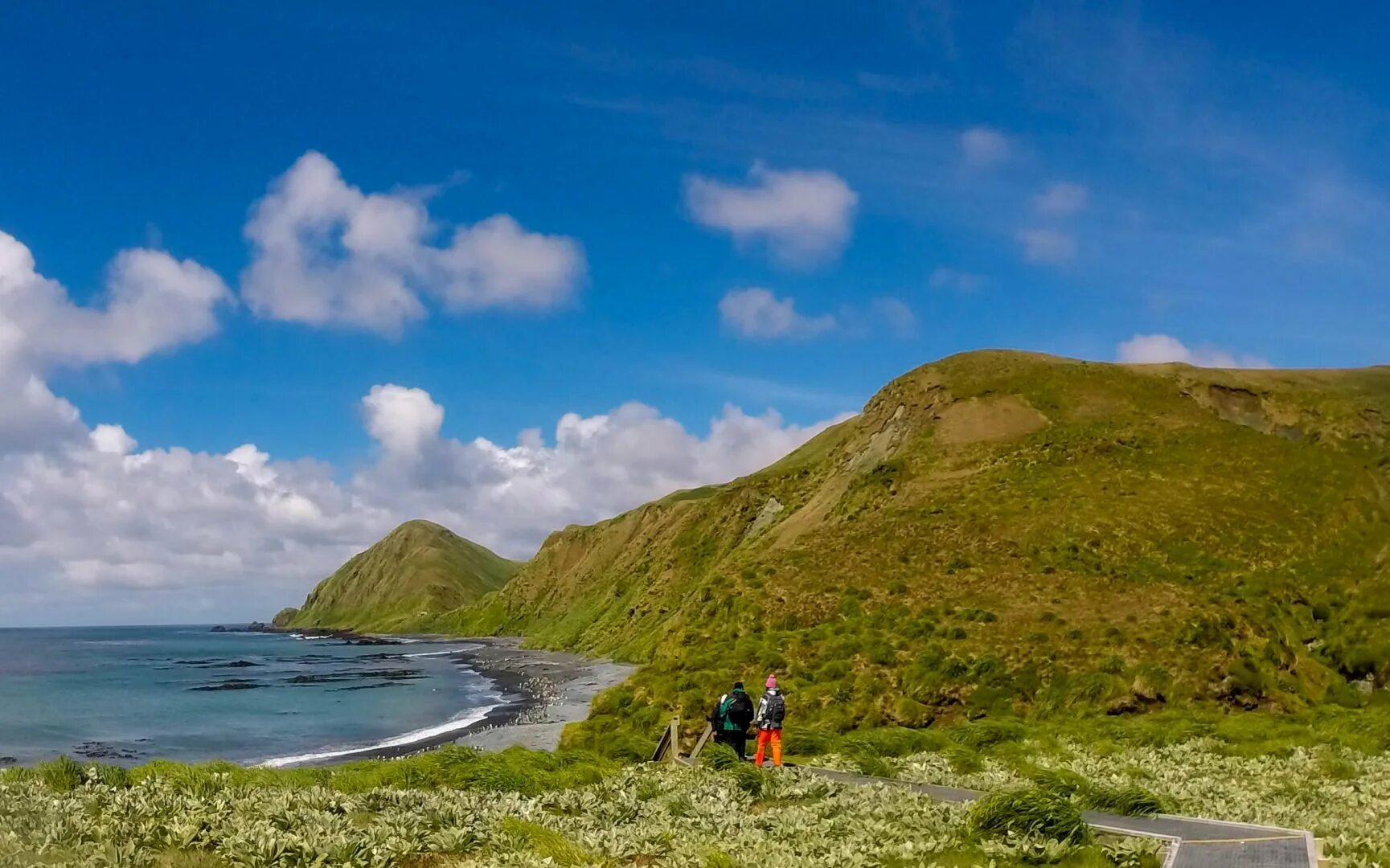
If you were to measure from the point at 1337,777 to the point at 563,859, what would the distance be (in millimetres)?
17493

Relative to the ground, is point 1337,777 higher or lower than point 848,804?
lower

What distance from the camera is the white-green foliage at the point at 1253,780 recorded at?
13.0m

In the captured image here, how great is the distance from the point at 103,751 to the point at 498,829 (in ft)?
158

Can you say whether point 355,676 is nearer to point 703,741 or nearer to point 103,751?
point 103,751

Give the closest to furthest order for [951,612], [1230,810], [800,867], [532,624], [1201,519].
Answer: [800,867] → [1230,810] → [951,612] → [1201,519] → [532,624]

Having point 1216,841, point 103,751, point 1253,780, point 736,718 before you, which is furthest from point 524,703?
point 1216,841

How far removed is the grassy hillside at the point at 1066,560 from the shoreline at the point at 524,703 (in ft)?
24.4

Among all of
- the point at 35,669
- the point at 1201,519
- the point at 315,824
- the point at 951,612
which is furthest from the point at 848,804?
the point at 35,669

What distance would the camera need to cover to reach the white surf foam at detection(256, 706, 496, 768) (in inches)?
1750

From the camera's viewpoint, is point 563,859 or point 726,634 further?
point 726,634

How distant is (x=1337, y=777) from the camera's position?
20.1 meters

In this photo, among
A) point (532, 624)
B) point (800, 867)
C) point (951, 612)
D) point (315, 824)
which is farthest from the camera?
point (532, 624)

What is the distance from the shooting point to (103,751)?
50250 mm

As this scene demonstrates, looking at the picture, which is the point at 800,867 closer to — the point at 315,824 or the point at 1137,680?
the point at 315,824
